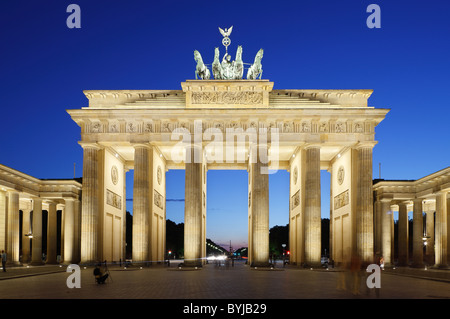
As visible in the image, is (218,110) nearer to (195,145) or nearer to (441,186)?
(195,145)

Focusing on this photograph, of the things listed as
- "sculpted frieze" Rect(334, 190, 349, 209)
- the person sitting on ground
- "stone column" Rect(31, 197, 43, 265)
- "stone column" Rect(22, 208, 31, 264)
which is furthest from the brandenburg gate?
the person sitting on ground

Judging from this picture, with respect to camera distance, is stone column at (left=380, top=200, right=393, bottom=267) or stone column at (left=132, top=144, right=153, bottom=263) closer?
stone column at (left=132, top=144, right=153, bottom=263)

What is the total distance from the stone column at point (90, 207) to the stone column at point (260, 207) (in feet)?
49.4

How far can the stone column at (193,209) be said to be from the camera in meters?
42.3

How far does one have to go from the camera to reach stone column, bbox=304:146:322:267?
42188 millimetres

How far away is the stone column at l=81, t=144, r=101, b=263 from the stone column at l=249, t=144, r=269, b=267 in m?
15.0

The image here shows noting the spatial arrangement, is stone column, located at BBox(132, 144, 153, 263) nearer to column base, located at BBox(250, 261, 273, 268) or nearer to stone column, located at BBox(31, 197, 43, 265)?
column base, located at BBox(250, 261, 273, 268)

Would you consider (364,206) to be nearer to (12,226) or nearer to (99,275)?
(99,275)

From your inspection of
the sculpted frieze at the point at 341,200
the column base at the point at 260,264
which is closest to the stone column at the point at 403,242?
the sculpted frieze at the point at 341,200

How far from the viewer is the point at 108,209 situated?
4678cm

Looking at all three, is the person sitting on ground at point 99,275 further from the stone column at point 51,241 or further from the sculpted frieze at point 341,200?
the stone column at point 51,241

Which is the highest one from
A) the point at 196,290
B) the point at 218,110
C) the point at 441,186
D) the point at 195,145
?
the point at 218,110

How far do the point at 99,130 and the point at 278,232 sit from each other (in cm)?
10653

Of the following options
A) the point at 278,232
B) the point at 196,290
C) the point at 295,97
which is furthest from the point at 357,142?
the point at 278,232
